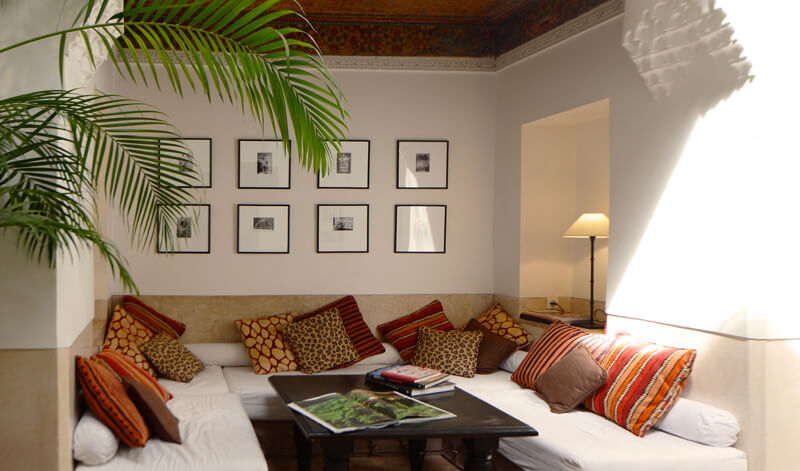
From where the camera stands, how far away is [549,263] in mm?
5648

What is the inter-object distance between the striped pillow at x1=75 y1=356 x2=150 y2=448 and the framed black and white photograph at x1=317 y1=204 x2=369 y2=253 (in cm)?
262

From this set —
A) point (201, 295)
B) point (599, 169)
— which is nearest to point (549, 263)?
point (599, 169)

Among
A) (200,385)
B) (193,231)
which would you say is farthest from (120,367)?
(193,231)

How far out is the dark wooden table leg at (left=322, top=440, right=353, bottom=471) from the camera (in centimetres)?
329

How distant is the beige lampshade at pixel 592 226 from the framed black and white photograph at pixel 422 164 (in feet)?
4.34

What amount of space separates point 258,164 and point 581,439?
332cm

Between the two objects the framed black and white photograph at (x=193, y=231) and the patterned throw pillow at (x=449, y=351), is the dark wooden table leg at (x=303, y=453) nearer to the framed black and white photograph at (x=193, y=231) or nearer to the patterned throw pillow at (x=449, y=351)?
the patterned throw pillow at (x=449, y=351)

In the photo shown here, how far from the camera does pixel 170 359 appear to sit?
4.91 meters

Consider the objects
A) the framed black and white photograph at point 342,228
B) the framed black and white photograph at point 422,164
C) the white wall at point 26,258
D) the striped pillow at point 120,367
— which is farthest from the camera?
the framed black and white photograph at point 422,164

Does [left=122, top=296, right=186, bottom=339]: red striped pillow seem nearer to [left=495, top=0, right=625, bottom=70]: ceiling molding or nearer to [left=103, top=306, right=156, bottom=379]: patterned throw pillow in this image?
[left=103, top=306, right=156, bottom=379]: patterned throw pillow

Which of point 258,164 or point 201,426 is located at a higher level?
point 258,164

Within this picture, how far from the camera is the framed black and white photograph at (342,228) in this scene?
5746 millimetres

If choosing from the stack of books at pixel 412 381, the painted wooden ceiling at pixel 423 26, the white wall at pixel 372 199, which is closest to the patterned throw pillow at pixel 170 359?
the white wall at pixel 372 199

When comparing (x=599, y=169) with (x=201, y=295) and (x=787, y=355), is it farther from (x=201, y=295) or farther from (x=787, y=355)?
(x=201, y=295)
